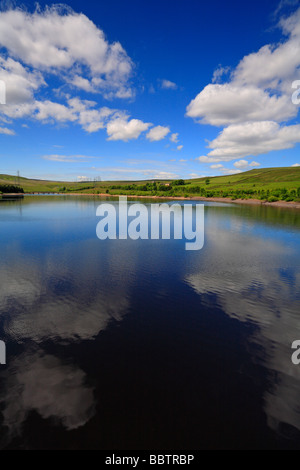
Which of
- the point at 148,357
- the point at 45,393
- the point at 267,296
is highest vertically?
the point at 267,296

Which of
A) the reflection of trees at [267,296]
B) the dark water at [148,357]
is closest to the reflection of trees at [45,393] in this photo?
the dark water at [148,357]

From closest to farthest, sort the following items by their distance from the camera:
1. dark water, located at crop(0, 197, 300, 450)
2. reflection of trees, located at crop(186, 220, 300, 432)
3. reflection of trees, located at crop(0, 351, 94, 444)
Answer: dark water, located at crop(0, 197, 300, 450)
reflection of trees, located at crop(0, 351, 94, 444)
reflection of trees, located at crop(186, 220, 300, 432)

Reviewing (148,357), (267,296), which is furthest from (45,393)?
(267,296)

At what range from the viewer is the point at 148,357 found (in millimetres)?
12391

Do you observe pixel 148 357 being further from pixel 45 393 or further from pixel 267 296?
pixel 267 296

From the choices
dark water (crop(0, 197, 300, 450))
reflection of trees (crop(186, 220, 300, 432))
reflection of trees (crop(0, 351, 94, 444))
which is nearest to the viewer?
dark water (crop(0, 197, 300, 450))

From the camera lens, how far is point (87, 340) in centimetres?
1369

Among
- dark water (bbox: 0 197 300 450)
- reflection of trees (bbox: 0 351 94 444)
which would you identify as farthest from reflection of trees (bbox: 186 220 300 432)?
reflection of trees (bbox: 0 351 94 444)

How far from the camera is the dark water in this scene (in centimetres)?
877

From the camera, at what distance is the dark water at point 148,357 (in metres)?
8.77

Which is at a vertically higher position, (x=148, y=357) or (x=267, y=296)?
(x=267, y=296)

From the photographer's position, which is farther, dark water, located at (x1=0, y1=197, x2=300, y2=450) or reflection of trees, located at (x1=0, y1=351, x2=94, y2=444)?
reflection of trees, located at (x1=0, y1=351, x2=94, y2=444)

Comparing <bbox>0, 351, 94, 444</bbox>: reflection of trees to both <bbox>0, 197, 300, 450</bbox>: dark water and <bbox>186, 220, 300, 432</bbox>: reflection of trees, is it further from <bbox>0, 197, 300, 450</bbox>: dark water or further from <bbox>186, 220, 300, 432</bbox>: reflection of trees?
<bbox>186, 220, 300, 432</bbox>: reflection of trees
